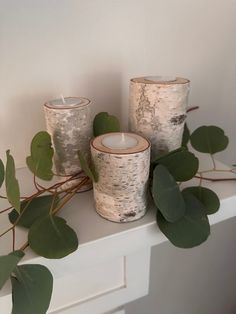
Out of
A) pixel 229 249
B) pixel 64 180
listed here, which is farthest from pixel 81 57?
pixel 229 249

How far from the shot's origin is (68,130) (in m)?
0.33

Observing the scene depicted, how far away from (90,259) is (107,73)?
25 centimetres

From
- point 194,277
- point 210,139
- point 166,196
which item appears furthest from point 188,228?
point 194,277

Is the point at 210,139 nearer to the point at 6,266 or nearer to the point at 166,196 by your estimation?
the point at 166,196

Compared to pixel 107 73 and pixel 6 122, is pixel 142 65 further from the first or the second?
pixel 6 122

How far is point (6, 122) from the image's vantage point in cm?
39

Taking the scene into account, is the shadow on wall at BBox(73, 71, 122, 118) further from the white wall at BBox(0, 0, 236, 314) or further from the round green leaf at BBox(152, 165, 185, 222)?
the round green leaf at BBox(152, 165, 185, 222)

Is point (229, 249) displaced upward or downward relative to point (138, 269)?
downward

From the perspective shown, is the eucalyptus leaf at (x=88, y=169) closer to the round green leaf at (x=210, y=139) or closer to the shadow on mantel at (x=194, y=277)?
the round green leaf at (x=210, y=139)

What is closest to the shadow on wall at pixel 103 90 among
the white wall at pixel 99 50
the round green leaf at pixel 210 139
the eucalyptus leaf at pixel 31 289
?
the white wall at pixel 99 50

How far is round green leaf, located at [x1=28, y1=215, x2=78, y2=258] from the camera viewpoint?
10.7 inches

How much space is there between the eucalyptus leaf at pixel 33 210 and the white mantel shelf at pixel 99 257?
12 mm

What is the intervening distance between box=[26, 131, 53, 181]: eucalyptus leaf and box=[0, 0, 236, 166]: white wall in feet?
0.31

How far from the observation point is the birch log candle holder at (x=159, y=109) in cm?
33
